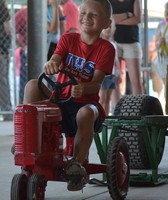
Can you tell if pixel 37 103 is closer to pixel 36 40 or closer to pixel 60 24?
pixel 36 40

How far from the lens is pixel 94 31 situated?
5.74 meters

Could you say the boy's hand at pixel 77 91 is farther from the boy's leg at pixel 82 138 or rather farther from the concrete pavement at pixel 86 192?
the concrete pavement at pixel 86 192

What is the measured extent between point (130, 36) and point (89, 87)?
6.32m

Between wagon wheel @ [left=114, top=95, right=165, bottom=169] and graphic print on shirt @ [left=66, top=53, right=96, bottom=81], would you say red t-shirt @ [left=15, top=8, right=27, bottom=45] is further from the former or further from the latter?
graphic print on shirt @ [left=66, top=53, right=96, bottom=81]

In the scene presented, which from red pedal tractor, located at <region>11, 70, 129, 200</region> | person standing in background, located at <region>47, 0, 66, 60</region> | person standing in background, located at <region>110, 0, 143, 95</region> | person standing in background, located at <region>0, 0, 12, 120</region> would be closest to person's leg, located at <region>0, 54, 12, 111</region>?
person standing in background, located at <region>0, 0, 12, 120</region>

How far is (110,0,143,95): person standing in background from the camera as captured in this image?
1161 cm

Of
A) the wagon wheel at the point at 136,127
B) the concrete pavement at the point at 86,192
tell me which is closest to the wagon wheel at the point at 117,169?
the concrete pavement at the point at 86,192

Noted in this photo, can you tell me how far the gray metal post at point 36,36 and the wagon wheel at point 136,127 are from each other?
3.21 meters

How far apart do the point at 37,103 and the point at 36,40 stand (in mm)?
5000

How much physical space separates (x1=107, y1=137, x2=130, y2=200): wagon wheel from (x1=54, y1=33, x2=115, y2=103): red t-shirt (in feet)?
1.18

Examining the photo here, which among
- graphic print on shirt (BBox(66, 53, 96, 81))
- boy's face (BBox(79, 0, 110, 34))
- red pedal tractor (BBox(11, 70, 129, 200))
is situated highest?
boy's face (BBox(79, 0, 110, 34))

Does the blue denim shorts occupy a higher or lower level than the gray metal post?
lower

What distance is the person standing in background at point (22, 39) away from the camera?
13.8 m

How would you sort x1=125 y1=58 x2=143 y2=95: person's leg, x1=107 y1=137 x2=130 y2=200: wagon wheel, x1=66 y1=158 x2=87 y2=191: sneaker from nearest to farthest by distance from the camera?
x1=66 y1=158 x2=87 y2=191: sneaker → x1=107 y1=137 x2=130 y2=200: wagon wheel → x1=125 y1=58 x2=143 y2=95: person's leg
